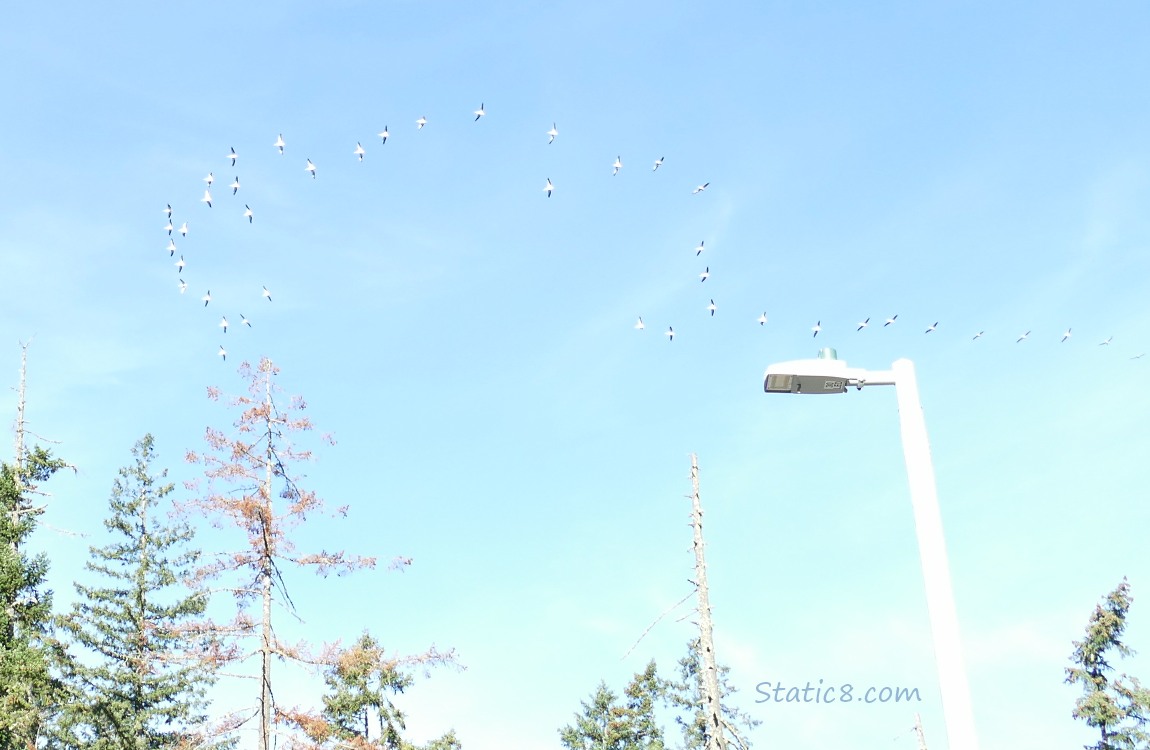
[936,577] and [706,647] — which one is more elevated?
[706,647]

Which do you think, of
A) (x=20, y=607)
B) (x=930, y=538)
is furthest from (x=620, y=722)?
(x=930, y=538)

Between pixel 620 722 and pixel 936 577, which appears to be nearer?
pixel 936 577

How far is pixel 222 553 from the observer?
1041 inches

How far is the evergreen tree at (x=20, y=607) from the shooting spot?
99.5 feet

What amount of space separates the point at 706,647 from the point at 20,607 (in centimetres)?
2016

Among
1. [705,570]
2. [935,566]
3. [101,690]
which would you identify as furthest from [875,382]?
[101,690]

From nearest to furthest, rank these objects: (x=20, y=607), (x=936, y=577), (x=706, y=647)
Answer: (x=936, y=577) < (x=706, y=647) < (x=20, y=607)

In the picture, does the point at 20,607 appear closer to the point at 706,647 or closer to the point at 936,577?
the point at 706,647

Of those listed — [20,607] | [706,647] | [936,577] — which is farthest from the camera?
[20,607]

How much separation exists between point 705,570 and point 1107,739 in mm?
23547

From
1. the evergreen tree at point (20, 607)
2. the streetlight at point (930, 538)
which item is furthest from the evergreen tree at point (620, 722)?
the streetlight at point (930, 538)

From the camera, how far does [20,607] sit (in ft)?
106

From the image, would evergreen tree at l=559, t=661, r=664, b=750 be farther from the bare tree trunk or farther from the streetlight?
the streetlight

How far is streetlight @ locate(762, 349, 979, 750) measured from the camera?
16.9 feet
